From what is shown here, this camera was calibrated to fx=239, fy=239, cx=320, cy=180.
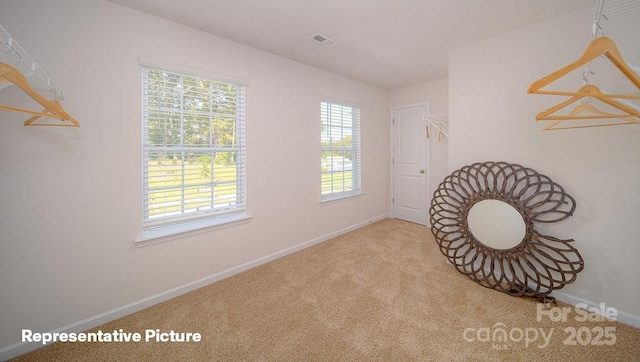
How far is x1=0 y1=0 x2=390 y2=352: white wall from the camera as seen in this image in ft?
5.21

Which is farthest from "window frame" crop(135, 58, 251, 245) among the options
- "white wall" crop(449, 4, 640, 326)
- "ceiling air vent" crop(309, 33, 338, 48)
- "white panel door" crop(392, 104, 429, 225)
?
"white panel door" crop(392, 104, 429, 225)

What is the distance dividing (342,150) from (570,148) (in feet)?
8.36

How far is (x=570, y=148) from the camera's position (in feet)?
6.66

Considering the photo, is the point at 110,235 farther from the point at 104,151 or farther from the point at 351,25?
the point at 351,25

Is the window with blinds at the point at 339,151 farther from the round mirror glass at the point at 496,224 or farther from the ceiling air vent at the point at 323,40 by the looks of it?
the round mirror glass at the point at 496,224

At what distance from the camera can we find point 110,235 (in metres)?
1.90

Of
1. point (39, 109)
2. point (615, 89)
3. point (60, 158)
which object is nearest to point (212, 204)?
point (60, 158)

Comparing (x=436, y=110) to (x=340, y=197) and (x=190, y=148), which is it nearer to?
(x=340, y=197)

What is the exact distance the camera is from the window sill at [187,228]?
2.07 metres

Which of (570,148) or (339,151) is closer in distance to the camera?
(570,148)

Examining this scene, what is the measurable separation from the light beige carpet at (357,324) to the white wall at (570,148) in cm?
43

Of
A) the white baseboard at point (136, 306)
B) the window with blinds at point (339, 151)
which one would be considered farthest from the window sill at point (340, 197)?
the white baseboard at point (136, 306)

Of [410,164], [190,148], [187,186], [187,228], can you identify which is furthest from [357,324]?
[410,164]

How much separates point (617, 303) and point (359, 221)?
2.83m
